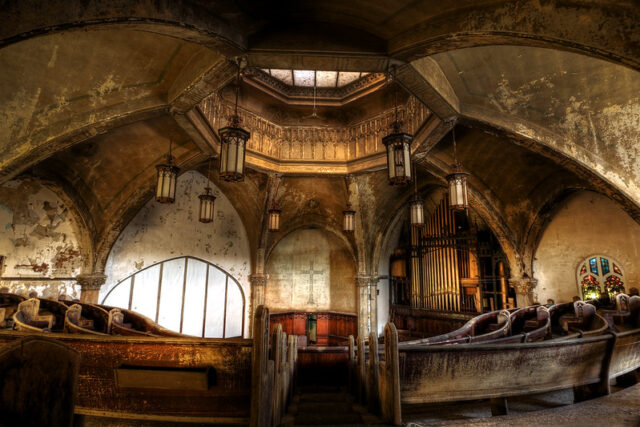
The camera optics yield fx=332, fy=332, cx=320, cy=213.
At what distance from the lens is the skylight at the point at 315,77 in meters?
7.55

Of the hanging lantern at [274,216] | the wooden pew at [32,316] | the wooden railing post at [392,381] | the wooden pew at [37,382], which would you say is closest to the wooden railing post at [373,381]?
the wooden railing post at [392,381]

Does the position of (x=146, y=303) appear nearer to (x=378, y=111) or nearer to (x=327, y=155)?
(x=327, y=155)

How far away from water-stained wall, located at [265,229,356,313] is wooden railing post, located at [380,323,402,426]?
27.9ft

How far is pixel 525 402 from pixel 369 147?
19.5ft

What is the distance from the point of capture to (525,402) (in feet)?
13.5

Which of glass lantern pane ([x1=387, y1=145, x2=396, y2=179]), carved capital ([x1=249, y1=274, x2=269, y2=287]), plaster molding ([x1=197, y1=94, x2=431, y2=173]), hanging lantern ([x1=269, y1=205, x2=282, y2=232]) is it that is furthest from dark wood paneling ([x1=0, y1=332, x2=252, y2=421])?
carved capital ([x1=249, y1=274, x2=269, y2=287])

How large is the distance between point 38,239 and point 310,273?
7.45 m

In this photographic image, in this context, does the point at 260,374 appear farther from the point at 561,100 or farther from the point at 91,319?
the point at 561,100

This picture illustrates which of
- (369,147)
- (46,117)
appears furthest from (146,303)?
(369,147)

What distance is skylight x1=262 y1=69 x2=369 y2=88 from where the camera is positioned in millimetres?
7551

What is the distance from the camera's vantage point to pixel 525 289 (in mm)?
7684

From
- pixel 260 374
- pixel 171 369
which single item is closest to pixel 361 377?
pixel 260 374

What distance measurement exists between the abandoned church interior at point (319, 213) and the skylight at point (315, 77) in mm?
91

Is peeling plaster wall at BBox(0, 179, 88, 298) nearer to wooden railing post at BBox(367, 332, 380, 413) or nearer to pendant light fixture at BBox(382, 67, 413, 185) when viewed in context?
pendant light fixture at BBox(382, 67, 413, 185)
